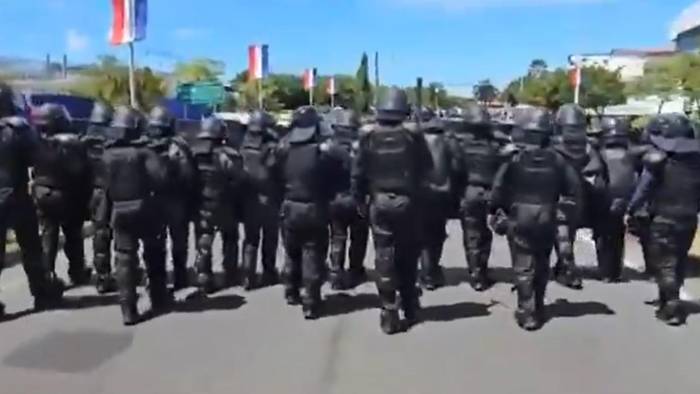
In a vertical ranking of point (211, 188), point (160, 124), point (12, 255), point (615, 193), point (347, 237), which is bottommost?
point (12, 255)

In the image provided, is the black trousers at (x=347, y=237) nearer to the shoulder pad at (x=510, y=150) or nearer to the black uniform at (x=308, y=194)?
the black uniform at (x=308, y=194)

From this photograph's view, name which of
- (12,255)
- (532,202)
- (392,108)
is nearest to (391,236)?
(392,108)

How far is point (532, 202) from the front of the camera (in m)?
8.77

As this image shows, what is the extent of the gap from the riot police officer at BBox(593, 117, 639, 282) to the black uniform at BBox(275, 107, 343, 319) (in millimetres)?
3740

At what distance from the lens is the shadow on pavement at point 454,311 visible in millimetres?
9250

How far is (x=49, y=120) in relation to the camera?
33.1 feet

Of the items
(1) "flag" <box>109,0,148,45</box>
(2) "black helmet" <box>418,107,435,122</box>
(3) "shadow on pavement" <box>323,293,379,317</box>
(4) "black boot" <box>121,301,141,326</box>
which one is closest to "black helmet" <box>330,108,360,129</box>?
(2) "black helmet" <box>418,107,435,122</box>

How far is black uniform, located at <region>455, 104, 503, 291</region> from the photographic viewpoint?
35.3 feet

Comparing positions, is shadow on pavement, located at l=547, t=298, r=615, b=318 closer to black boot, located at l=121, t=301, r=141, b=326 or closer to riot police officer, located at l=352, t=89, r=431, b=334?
riot police officer, located at l=352, t=89, r=431, b=334

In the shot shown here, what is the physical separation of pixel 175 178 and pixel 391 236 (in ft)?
8.63

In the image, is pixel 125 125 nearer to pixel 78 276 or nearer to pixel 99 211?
pixel 99 211

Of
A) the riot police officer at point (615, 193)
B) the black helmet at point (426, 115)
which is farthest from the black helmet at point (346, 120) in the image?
the riot police officer at point (615, 193)

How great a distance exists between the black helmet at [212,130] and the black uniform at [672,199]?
4.60 metres

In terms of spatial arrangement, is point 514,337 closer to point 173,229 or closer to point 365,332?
point 365,332
